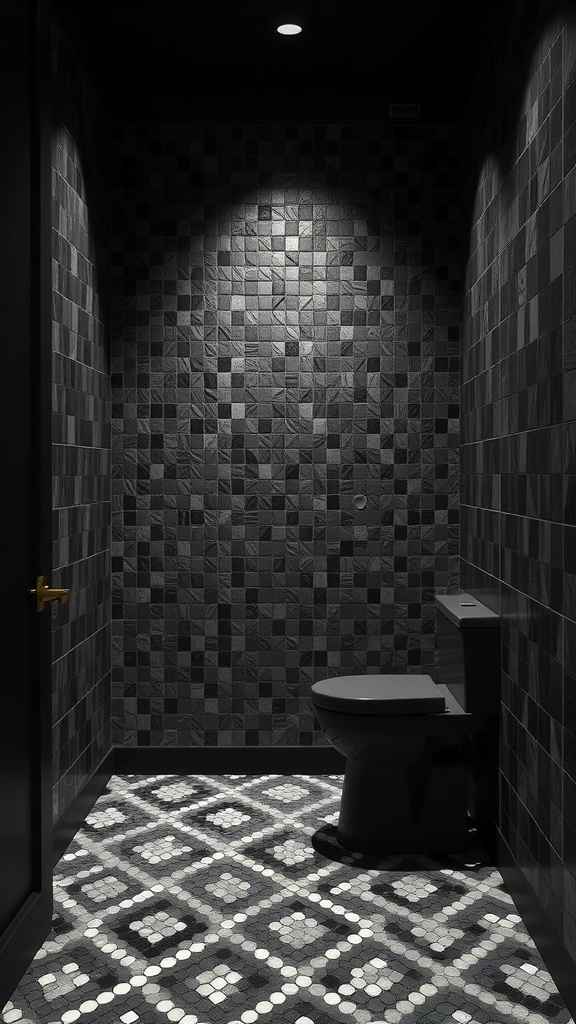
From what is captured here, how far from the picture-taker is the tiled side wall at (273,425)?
3.45 metres

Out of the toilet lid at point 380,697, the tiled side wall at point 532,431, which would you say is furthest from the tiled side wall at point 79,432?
the tiled side wall at point 532,431

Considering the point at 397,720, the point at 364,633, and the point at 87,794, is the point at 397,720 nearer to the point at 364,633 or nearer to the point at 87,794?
the point at 364,633

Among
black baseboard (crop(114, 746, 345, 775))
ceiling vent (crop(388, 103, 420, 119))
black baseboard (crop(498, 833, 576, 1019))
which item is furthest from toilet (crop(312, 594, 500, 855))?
ceiling vent (crop(388, 103, 420, 119))

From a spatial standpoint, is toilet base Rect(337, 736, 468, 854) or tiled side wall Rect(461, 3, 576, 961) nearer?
tiled side wall Rect(461, 3, 576, 961)

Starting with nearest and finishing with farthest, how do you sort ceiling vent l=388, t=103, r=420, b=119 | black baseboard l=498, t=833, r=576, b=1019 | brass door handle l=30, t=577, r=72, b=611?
black baseboard l=498, t=833, r=576, b=1019
brass door handle l=30, t=577, r=72, b=611
ceiling vent l=388, t=103, r=420, b=119

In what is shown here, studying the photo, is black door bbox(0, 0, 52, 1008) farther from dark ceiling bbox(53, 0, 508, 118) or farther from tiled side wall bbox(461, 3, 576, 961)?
tiled side wall bbox(461, 3, 576, 961)

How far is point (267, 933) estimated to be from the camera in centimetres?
223

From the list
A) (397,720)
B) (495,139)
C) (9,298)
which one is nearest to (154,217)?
(495,139)

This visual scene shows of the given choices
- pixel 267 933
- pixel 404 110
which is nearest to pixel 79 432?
pixel 267 933

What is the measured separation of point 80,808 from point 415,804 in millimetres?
1135

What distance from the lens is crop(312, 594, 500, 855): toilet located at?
8.71 ft

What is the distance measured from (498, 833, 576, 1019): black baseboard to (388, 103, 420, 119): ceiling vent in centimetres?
269

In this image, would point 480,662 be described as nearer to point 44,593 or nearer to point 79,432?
point 44,593

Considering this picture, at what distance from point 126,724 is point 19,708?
1535 mm
